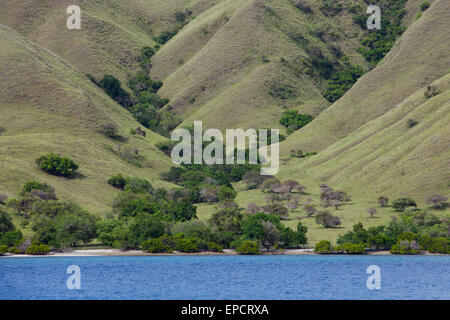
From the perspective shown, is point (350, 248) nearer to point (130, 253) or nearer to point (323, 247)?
point (323, 247)

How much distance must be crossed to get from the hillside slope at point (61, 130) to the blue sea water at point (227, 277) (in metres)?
38.2

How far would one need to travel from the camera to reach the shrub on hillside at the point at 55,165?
108 metres

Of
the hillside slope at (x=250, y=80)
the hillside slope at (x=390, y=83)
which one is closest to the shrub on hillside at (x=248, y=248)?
the hillside slope at (x=390, y=83)

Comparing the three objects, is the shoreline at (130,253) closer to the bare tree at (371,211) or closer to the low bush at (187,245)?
the low bush at (187,245)

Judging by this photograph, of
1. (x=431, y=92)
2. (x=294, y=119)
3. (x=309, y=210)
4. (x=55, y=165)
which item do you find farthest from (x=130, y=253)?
(x=294, y=119)

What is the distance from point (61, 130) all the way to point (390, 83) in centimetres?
8134

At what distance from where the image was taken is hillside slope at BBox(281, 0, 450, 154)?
149 m

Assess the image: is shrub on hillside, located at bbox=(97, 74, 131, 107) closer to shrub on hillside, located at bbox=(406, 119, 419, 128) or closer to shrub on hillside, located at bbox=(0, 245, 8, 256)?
shrub on hillside, located at bbox=(406, 119, 419, 128)

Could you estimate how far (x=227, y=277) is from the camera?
2021 inches

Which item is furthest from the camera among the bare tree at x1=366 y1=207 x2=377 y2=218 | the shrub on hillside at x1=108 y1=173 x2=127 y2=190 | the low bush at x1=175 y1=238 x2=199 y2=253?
the shrub on hillside at x1=108 y1=173 x2=127 y2=190

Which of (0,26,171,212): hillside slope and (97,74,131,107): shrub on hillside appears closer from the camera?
(0,26,171,212): hillside slope

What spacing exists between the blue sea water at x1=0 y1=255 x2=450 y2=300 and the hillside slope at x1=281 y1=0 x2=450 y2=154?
81.0 metres

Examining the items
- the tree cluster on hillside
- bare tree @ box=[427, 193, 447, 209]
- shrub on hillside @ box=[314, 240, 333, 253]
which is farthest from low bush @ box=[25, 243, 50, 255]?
the tree cluster on hillside

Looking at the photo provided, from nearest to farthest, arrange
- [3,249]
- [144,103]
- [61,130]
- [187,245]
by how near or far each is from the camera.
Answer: [3,249], [187,245], [61,130], [144,103]
